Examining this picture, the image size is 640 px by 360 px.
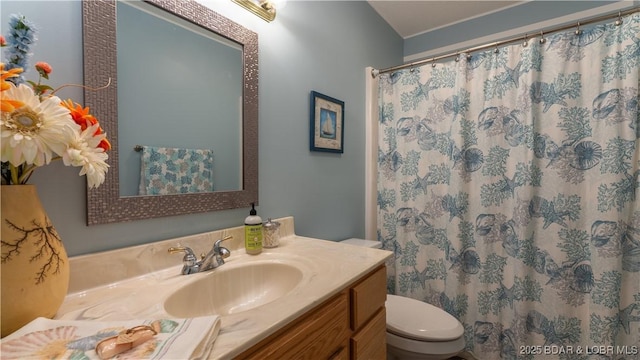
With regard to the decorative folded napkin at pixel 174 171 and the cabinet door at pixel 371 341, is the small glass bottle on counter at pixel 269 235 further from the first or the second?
the cabinet door at pixel 371 341

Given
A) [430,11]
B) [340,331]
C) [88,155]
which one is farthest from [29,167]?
[430,11]

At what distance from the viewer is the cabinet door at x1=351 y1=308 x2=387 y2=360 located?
2.81ft

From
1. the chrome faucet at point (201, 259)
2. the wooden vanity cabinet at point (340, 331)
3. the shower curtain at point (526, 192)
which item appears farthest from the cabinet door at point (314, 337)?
the shower curtain at point (526, 192)

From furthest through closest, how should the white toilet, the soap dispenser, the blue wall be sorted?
the white toilet
the soap dispenser
the blue wall

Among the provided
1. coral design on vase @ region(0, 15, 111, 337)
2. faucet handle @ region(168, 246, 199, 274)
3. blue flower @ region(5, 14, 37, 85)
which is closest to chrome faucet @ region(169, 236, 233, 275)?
faucet handle @ region(168, 246, 199, 274)

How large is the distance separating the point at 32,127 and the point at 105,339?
1.32ft

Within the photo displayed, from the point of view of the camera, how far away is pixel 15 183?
535 mm

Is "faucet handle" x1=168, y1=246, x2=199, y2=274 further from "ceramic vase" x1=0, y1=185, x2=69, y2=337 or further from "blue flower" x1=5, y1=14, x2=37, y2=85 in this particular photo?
"blue flower" x1=5, y1=14, x2=37, y2=85

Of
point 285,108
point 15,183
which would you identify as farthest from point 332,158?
point 15,183

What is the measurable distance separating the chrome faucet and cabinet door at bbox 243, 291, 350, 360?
396mm

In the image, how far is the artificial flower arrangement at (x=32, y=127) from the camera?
0.46 m

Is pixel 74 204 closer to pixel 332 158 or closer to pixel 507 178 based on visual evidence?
pixel 332 158

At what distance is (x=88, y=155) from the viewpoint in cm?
57

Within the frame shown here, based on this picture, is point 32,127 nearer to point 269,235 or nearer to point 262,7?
point 269,235
